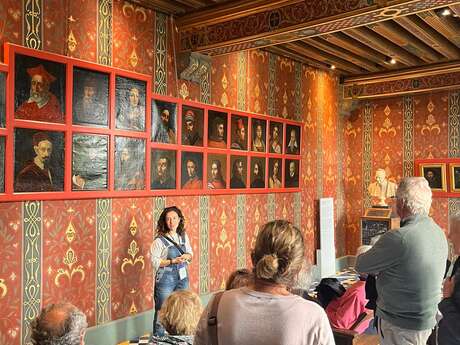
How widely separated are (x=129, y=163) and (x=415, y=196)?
11.7 feet

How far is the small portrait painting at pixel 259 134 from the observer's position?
25.9ft

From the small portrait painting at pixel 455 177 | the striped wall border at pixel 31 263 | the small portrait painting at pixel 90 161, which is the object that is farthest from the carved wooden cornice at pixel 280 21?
the small portrait painting at pixel 455 177

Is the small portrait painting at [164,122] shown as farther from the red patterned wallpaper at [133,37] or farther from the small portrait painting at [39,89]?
the small portrait painting at [39,89]

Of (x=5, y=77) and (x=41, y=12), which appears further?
(x=41, y=12)

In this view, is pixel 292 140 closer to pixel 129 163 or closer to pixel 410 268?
pixel 129 163

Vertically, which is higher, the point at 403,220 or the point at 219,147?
the point at 219,147

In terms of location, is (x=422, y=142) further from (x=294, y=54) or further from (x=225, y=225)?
(x=225, y=225)

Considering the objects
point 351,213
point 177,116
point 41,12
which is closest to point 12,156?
point 41,12

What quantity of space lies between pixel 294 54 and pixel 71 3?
459 cm

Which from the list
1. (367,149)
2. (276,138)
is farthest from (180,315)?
(367,149)

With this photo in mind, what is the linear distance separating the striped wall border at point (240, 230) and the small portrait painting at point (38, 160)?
3283 mm

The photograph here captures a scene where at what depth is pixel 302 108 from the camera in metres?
9.28

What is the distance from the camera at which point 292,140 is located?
29.0 feet

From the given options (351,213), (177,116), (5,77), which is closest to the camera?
(5,77)
